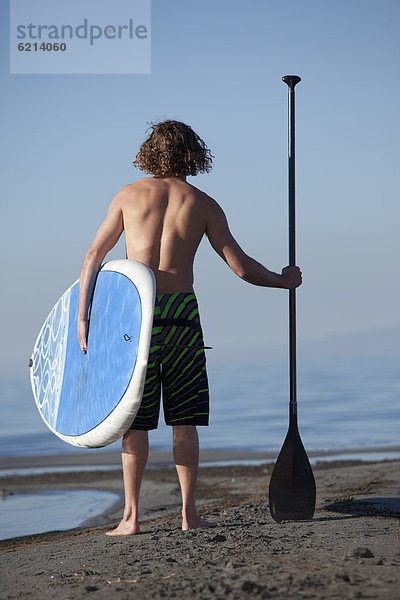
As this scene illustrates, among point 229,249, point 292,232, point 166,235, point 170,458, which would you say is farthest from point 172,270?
point 170,458

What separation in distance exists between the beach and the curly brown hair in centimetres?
175

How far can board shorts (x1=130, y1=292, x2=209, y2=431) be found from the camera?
366cm

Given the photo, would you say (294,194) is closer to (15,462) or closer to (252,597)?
(252,597)

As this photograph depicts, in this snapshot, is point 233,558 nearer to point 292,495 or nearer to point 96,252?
point 292,495

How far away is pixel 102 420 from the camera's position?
3.64 metres

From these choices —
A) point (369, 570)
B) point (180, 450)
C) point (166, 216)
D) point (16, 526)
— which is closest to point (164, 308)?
point (166, 216)

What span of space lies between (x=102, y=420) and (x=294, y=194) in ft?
5.37

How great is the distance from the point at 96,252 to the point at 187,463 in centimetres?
112

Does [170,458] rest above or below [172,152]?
below

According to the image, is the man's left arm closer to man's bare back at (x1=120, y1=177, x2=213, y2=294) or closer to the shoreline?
man's bare back at (x1=120, y1=177, x2=213, y2=294)

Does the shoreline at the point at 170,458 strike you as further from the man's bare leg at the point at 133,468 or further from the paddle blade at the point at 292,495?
the man's bare leg at the point at 133,468

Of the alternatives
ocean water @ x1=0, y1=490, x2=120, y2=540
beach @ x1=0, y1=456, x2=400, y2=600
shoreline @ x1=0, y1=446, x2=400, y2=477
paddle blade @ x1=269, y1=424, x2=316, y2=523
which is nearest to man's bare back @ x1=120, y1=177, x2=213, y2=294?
paddle blade @ x1=269, y1=424, x2=316, y2=523

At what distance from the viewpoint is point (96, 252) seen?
387cm

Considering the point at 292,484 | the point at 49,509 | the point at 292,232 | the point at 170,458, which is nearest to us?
the point at 292,484
